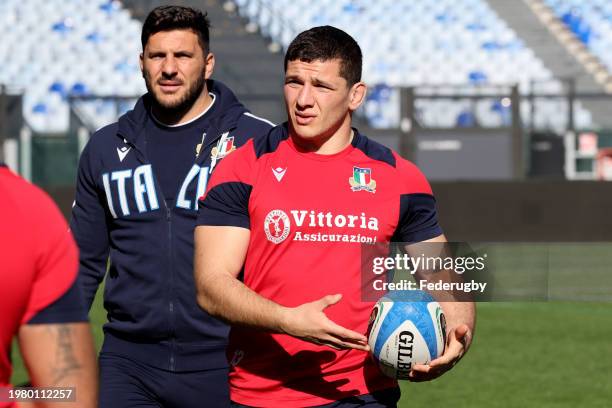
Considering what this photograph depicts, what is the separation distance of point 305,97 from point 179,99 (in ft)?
5.11

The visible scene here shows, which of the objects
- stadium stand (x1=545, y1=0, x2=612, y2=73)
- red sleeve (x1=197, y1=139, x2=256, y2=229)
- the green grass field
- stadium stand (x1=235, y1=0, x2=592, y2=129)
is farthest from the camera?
stadium stand (x1=545, y1=0, x2=612, y2=73)

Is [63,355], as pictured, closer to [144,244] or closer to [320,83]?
[320,83]

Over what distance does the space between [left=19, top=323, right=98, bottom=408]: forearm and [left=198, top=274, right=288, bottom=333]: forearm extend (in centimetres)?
161

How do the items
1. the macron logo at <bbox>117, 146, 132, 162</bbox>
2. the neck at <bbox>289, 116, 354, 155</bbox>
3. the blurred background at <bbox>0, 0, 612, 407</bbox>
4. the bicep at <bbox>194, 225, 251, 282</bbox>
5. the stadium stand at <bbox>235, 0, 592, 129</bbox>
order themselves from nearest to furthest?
the bicep at <bbox>194, 225, 251, 282</bbox> → the neck at <bbox>289, 116, 354, 155</bbox> → the macron logo at <bbox>117, 146, 132, 162</bbox> → the blurred background at <bbox>0, 0, 612, 407</bbox> → the stadium stand at <bbox>235, 0, 592, 129</bbox>

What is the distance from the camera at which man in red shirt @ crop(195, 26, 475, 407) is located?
476 cm

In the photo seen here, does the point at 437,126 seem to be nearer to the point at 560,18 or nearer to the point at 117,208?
the point at 560,18

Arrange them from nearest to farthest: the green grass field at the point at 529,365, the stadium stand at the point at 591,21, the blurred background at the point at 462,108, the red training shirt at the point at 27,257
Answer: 1. the red training shirt at the point at 27,257
2. the green grass field at the point at 529,365
3. the blurred background at the point at 462,108
4. the stadium stand at the point at 591,21

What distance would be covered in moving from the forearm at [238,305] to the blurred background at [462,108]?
5.71 meters

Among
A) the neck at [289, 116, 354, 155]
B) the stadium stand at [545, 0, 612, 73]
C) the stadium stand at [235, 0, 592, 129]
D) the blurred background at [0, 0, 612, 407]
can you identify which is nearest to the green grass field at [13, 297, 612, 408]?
the blurred background at [0, 0, 612, 407]

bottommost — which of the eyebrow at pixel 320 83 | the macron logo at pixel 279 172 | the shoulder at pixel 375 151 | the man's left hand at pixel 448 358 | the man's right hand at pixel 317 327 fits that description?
the man's left hand at pixel 448 358

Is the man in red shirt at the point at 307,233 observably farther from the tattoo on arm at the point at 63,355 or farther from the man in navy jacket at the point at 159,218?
the tattoo on arm at the point at 63,355

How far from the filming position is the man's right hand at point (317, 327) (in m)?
4.23

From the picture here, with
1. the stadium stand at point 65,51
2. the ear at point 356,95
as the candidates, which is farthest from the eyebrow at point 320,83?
the stadium stand at point 65,51

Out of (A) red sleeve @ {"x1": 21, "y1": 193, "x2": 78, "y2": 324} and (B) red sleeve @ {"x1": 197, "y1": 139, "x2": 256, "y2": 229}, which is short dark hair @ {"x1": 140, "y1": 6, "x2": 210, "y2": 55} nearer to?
(B) red sleeve @ {"x1": 197, "y1": 139, "x2": 256, "y2": 229}
